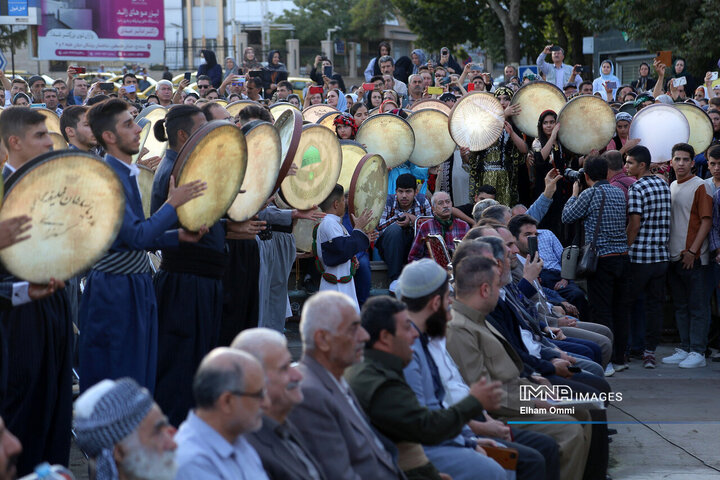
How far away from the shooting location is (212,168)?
532cm

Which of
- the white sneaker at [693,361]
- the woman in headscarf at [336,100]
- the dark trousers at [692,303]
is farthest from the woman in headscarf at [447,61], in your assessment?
the white sneaker at [693,361]

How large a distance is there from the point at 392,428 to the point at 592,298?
5.23 m

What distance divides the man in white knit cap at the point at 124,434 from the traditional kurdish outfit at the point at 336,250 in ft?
15.9

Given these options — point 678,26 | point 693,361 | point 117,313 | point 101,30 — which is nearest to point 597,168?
point 693,361

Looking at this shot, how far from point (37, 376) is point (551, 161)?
6933 mm

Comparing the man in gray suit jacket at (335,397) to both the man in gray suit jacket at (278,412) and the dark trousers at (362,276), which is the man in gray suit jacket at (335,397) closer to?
the man in gray suit jacket at (278,412)

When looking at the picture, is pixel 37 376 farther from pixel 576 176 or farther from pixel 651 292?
pixel 576 176

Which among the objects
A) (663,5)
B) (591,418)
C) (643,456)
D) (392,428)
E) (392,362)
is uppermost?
(663,5)

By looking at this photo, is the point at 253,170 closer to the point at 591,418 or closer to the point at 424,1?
the point at 591,418

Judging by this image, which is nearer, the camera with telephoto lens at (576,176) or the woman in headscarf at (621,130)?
the camera with telephoto lens at (576,176)

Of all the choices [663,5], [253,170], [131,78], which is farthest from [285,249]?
[663,5]

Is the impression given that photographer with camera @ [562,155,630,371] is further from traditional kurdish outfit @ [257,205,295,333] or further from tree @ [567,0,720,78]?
tree @ [567,0,720,78]

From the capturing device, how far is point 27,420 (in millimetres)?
4754

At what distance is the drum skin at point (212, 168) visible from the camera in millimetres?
5125
